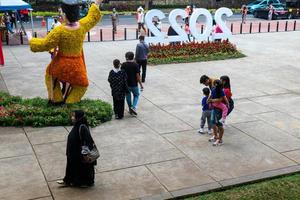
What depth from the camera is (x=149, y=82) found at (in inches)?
586

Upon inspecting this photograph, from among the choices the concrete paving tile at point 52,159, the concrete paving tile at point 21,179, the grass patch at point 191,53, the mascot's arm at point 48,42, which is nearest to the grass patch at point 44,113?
the concrete paving tile at point 52,159

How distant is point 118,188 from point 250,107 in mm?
5950

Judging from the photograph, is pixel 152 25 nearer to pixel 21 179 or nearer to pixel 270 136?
pixel 270 136

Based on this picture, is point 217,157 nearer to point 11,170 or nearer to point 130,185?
point 130,185

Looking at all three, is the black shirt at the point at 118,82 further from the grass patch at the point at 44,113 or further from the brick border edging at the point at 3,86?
the brick border edging at the point at 3,86

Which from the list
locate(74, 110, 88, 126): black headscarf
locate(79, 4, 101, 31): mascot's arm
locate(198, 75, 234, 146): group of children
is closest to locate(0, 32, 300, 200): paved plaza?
locate(198, 75, 234, 146): group of children

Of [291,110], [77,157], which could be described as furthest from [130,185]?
[291,110]

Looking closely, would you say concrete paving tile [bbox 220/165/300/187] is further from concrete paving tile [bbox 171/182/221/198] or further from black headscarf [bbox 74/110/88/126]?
black headscarf [bbox 74/110/88/126]

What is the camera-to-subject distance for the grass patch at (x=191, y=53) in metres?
18.5

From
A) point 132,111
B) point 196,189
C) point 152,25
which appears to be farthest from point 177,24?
point 196,189

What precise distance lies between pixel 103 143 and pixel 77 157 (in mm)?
2242

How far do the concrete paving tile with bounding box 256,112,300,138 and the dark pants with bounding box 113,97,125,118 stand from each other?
357 centimetres

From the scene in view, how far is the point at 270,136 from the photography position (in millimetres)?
9703

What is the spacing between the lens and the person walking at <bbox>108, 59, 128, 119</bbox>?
10.6m
